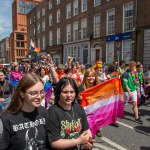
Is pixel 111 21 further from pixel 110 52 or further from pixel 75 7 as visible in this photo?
pixel 75 7

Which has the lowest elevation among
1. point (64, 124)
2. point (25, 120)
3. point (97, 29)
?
point (64, 124)

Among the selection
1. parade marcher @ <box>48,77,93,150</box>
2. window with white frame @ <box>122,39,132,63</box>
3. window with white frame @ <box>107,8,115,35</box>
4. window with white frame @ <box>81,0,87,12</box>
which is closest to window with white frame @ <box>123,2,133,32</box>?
window with white frame @ <box>122,39,132,63</box>

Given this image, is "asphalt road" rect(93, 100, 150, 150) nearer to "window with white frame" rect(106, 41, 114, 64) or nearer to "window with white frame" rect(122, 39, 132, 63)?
"window with white frame" rect(122, 39, 132, 63)

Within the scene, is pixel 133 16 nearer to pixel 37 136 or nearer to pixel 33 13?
pixel 37 136

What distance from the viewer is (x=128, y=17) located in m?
19.4

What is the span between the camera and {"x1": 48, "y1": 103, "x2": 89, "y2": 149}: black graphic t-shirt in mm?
2033

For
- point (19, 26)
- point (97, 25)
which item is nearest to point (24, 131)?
point (97, 25)

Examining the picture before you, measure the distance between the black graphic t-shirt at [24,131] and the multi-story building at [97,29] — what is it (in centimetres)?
1530

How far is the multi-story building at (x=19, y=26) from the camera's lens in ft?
228

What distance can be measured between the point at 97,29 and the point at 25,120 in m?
22.8

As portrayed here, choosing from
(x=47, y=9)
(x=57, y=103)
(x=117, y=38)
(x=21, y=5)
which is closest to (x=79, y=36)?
(x=117, y=38)

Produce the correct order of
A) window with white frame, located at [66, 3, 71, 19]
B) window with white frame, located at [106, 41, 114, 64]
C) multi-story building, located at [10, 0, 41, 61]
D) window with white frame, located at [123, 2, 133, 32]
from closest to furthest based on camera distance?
window with white frame, located at [123, 2, 133, 32]
window with white frame, located at [106, 41, 114, 64]
window with white frame, located at [66, 3, 71, 19]
multi-story building, located at [10, 0, 41, 61]

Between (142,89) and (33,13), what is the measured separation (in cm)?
4037

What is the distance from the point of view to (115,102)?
14.8 feet
